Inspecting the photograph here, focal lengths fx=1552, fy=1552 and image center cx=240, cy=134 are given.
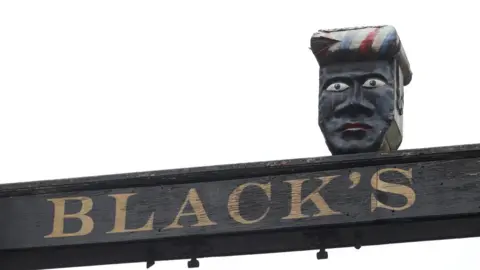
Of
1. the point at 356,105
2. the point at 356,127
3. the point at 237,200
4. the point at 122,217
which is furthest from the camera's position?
the point at 356,105

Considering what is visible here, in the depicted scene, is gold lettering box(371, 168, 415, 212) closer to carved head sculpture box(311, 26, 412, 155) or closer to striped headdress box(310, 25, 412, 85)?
carved head sculpture box(311, 26, 412, 155)

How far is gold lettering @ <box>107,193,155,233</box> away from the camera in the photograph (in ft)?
33.3

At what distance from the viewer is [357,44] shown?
10.6m

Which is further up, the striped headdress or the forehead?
the striped headdress

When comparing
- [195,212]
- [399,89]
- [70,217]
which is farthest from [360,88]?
[70,217]

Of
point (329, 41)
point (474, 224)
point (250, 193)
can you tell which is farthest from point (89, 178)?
point (474, 224)

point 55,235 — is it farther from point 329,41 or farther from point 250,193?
point 329,41

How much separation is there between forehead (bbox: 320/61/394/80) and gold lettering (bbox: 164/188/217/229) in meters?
1.35

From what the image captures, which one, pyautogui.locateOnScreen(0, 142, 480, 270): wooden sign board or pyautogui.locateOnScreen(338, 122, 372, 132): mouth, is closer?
pyautogui.locateOnScreen(0, 142, 480, 270): wooden sign board

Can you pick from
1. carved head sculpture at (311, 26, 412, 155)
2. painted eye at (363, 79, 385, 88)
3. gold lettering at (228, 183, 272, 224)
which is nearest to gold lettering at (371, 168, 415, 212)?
carved head sculpture at (311, 26, 412, 155)

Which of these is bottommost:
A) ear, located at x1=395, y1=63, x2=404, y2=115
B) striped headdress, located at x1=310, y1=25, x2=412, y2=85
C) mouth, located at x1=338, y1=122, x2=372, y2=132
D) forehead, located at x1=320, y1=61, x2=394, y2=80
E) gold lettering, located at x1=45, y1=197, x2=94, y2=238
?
gold lettering, located at x1=45, y1=197, x2=94, y2=238

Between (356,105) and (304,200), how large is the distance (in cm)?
96

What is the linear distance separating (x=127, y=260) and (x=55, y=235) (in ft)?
1.68

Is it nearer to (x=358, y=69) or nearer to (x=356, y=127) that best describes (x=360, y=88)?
(x=358, y=69)
